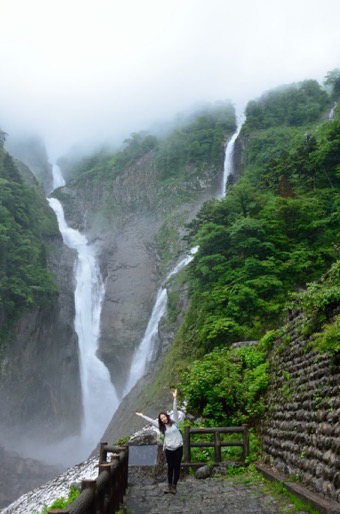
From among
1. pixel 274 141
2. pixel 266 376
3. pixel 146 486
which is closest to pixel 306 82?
pixel 274 141

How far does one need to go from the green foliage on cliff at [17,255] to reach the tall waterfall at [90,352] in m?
6.35

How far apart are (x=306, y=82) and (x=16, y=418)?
47404 mm

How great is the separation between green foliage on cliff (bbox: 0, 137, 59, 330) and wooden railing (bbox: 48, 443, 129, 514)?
74.2 feet

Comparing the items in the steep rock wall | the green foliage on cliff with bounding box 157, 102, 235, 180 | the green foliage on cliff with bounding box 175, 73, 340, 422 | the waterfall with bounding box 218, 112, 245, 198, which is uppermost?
the green foliage on cliff with bounding box 157, 102, 235, 180

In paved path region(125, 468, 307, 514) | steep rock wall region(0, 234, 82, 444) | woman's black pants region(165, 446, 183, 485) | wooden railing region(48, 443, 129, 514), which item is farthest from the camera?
steep rock wall region(0, 234, 82, 444)

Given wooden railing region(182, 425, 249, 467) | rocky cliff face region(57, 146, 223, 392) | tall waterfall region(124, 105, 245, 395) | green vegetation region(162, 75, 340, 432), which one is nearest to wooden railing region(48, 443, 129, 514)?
wooden railing region(182, 425, 249, 467)

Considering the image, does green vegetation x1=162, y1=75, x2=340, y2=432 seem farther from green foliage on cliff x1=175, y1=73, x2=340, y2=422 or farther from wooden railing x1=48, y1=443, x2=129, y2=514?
wooden railing x1=48, y1=443, x2=129, y2=514

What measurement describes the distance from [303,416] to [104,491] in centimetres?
333

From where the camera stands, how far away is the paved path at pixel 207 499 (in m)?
5.92

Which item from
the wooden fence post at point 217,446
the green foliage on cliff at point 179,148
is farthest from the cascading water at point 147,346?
the green foliage on cliff at point 179,148

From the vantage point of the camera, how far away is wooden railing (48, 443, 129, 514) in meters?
3.87

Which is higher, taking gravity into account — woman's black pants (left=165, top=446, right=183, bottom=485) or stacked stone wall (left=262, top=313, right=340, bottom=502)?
stacked stone wall (left=262, top=313, right=340, bottom=502)

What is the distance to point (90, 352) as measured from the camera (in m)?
35.9

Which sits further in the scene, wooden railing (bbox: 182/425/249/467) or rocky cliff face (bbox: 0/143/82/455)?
rocky cliff face (bbox: 0/143/82/455)
